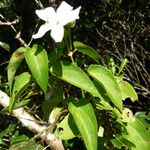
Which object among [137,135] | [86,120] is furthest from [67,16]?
[137,135]

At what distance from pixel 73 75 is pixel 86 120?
126mm

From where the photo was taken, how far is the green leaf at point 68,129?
1.15 m

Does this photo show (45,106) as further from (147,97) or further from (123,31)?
(123,31)

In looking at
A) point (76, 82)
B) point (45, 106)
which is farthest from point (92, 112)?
point (45, 106)

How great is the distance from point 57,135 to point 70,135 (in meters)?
0.05

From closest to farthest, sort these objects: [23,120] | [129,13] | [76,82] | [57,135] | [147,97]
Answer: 1. [76,82]
2. [57,135]
3. [23,120]
4. [147,97]
5. [129,13]

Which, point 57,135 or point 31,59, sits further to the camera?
point 57,135

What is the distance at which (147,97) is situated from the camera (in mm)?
3613

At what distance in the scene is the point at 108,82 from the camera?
108 cm

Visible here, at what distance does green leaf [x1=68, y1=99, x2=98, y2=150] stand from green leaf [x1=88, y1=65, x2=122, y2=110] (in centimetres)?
8

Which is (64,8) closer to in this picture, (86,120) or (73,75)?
(73,75)

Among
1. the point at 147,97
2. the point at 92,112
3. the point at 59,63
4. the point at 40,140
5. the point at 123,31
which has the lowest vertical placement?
the point at 147,97

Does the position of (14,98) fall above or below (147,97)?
above

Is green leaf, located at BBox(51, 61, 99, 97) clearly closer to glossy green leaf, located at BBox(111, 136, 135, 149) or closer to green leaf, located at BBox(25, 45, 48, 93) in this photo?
green leaf, located at BBox(25, 45, 48, 93)
